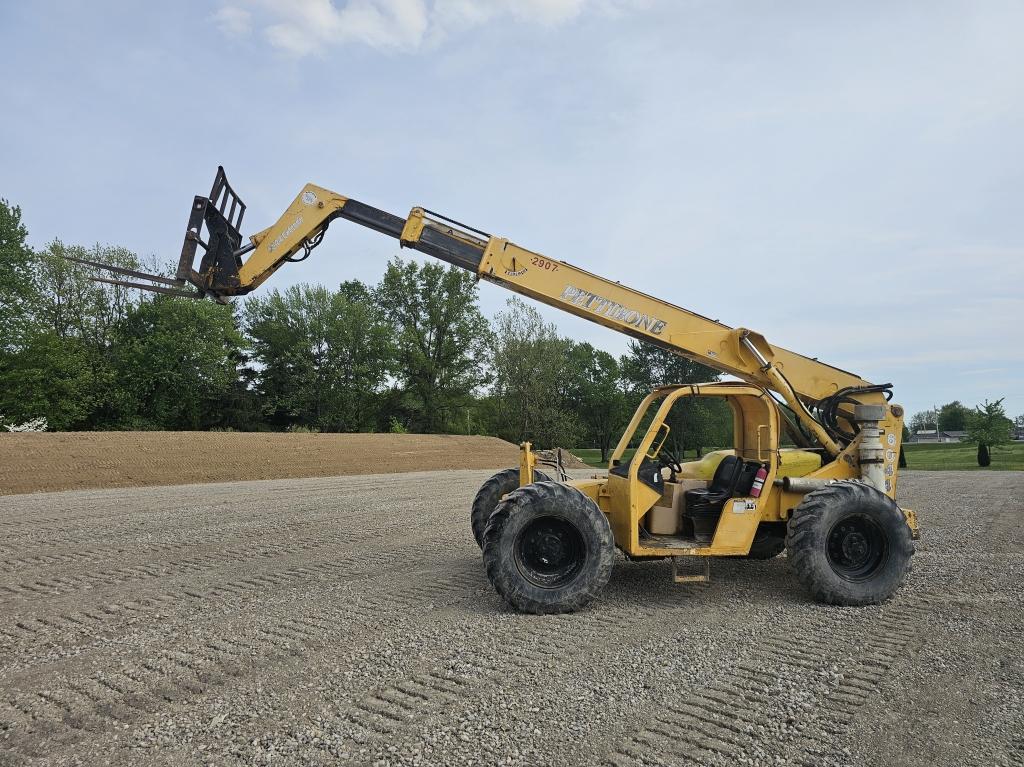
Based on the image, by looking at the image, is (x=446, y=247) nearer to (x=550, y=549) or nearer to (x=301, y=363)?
(x=550, y=549)

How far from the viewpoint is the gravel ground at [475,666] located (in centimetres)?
322

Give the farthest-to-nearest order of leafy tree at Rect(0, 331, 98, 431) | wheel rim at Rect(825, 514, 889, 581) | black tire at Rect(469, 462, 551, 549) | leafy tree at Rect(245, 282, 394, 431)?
1. leafy tree at Rect(245, 282, 394, 431)
2. leafy tree at Rect(0, 331, 98, 431)
3. black tire at Rect(469, 462, 551, 549)
4. wheel rim at Rect(825, 514, 889, 581)

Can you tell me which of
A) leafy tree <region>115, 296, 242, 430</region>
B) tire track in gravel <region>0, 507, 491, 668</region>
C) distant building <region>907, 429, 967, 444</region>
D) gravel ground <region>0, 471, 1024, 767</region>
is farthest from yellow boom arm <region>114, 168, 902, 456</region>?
distant building <region>907, 429, 967, 444</region>

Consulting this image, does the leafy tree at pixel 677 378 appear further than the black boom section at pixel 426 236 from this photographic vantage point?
Yes

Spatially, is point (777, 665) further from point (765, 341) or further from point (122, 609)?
point (122, 609)

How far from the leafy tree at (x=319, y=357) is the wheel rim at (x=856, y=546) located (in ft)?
126

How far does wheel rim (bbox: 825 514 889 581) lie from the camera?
585cm

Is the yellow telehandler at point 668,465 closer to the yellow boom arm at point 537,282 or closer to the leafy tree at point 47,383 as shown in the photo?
the yellow boom arm at point 537,282

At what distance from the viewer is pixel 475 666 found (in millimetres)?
4211

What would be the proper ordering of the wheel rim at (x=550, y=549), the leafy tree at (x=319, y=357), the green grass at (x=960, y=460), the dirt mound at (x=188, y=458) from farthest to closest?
the leafy tree at (x=319, y=357)
the green grass at (x=960, y=460)
the dirt mound at (x=188, y=458)
the wheel rim at (x=550, y=549)


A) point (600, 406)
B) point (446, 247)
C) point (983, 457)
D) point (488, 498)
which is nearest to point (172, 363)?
point (600, 406)

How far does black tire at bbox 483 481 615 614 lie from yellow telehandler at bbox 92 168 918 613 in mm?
11

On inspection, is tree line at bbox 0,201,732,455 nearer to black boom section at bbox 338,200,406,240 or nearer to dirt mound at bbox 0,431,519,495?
dirt mound at bbox 0,431,519,495

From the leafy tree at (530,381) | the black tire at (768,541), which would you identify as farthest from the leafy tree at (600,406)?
the black tire at (768,541)
